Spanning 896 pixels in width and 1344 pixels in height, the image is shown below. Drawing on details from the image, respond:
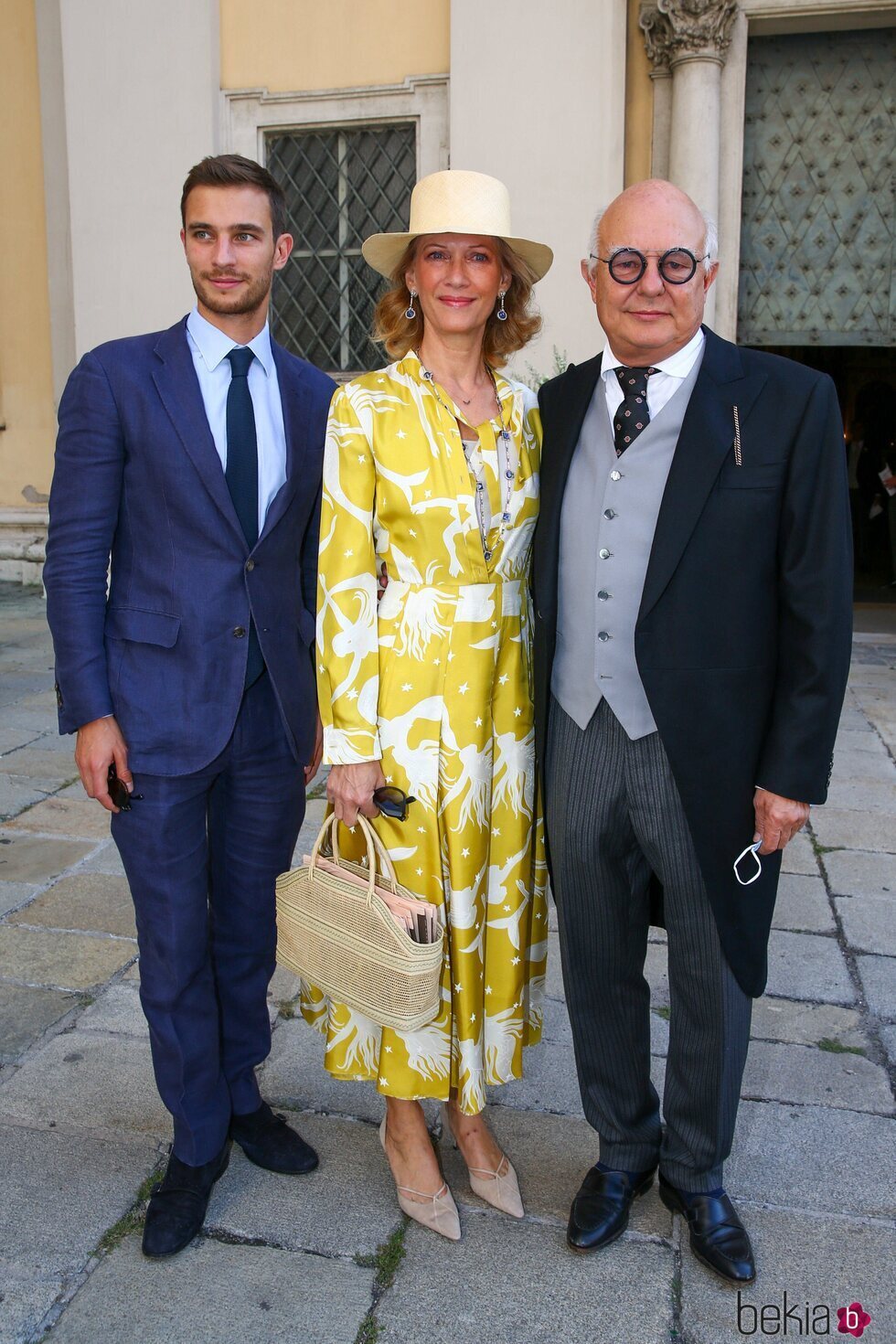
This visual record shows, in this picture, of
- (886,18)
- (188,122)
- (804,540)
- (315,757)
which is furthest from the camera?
(188,122)

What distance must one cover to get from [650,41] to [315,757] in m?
6.68

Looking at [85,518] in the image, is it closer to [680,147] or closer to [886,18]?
[680,147]

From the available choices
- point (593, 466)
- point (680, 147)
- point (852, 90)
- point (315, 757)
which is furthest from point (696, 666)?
point (852, 90)

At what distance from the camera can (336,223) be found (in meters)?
8.33

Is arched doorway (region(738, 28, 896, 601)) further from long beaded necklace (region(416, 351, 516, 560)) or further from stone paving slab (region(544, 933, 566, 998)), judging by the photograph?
long beaded necklace (region(416, 351, 516, 560))

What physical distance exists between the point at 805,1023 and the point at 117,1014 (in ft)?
6.07

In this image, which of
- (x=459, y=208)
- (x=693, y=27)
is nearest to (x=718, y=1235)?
(x=459, y=208)

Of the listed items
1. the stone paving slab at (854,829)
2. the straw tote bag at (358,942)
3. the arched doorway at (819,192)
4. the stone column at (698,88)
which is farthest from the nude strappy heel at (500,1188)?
the stone column at (698,88)

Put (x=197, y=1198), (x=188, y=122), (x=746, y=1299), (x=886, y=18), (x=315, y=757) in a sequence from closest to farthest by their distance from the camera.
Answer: (x=746, y=1299), (x=197, y=1198), (x=315, y=757), (x=886, y=18), (x=188, y=122)

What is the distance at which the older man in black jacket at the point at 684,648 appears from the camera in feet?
6.46

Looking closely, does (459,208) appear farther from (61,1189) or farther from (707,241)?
(61,1189)

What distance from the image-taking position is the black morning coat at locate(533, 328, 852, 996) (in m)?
1.95

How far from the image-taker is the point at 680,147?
729 centimetres

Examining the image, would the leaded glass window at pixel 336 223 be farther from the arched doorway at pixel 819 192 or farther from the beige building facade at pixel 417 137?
the arched doorway at pixel 819 192
